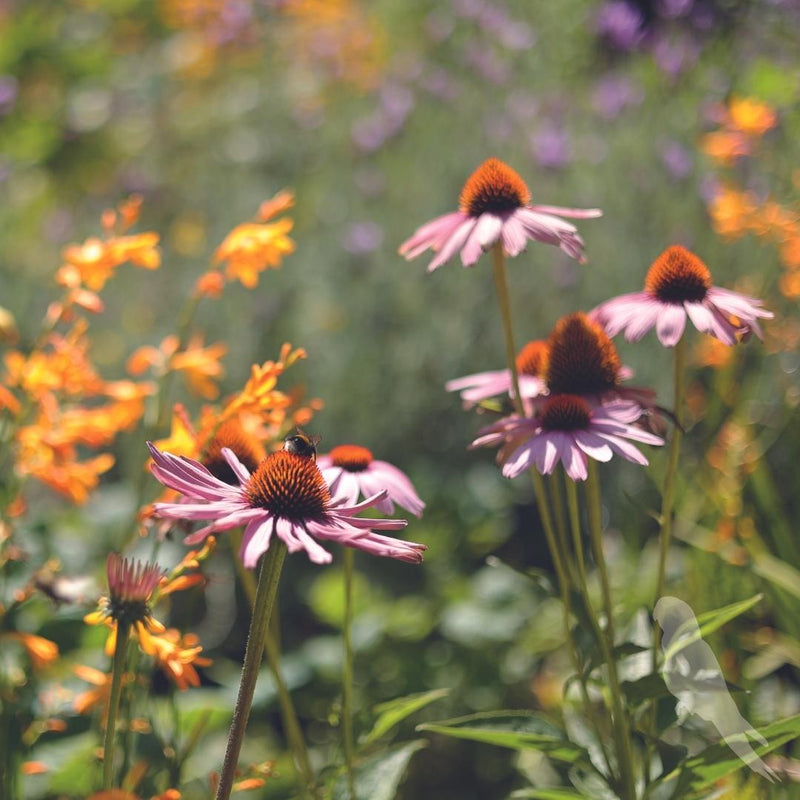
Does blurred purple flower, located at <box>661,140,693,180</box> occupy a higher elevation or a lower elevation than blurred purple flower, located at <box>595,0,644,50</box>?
lower

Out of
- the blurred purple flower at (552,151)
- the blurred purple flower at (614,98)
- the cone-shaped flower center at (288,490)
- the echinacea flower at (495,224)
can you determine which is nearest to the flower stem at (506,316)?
the echinacea flower at (495,224)

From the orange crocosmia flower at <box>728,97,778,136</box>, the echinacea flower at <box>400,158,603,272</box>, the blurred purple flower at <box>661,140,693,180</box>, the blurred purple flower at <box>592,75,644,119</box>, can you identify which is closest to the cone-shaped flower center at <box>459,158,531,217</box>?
the echinacea flower at <box>400,158,603,272</box>

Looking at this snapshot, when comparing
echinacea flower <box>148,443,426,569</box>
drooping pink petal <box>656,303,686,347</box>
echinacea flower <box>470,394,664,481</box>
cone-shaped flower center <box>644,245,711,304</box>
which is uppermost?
cone-shaped flower center <box>644,245,711,304</box>

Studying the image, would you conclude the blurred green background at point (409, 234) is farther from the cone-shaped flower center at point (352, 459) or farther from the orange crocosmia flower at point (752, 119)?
the cone-shaped flower center at point (352, 459)

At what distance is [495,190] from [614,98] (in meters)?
2.52

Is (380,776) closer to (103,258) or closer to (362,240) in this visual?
(103,258)

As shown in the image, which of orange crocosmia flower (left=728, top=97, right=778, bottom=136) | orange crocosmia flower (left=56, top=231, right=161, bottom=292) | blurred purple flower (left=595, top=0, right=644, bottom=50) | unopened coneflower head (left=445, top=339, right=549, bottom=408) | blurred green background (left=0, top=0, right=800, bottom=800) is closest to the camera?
unopened coneflower head (left=445, top=339, right=549, bottom=408)

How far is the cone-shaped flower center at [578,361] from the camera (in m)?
0.89

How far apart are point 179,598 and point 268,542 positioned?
178cm

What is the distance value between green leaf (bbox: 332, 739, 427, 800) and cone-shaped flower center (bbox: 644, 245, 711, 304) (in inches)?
19.3

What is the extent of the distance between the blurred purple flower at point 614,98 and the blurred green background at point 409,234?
0.8 inches

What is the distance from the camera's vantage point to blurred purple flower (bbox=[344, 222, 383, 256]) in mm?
2895

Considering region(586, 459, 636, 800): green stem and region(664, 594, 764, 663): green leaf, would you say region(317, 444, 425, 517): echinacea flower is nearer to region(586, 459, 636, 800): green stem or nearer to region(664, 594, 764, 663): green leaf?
region(586, 459, 636, 800): green stem

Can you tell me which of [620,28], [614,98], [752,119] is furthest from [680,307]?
[620,28]
